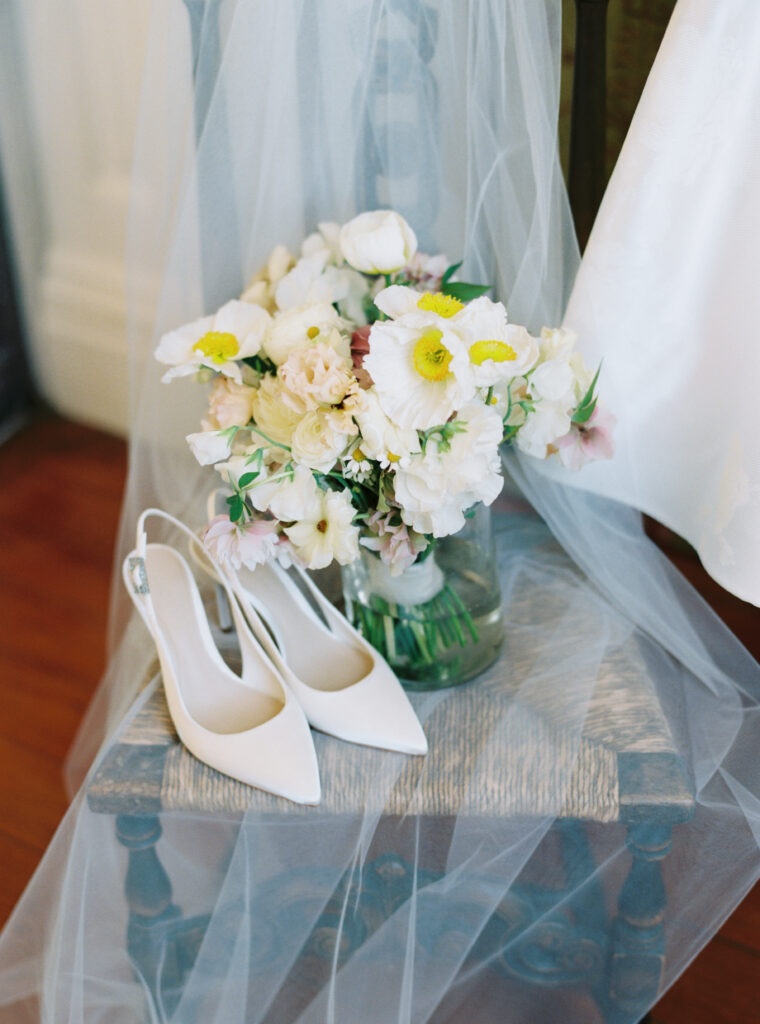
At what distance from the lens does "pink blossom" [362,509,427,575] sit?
2.39 feet

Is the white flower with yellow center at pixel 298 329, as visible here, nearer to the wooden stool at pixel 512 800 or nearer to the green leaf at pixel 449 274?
the green leaf at pixel 449 274

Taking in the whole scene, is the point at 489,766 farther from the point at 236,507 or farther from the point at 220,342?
the point at 220,342

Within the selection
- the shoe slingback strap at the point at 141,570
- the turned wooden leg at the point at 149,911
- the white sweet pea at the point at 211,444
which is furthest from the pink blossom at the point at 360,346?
the turned wooden leg at the point at 149,911

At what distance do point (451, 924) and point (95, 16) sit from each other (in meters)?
1.11

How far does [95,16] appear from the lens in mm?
1281

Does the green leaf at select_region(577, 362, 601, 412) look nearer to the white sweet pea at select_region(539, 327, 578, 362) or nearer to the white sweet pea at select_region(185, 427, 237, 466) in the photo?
the white sweet pea at select_region(539, 327, 578, 362)

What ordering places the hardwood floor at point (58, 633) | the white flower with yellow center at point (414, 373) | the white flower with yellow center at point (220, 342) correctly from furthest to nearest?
the hardwood floor at point (58, 633)
the white flower with yellow center at point (220, 342)
the white flower with yellow center at point (414, 373)

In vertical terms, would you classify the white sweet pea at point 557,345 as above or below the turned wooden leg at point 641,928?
above

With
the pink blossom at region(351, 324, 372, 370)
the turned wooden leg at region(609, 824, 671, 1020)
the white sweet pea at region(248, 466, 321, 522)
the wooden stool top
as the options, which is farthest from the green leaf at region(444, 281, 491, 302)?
the turned wooden leg at region(609, 824, 671, 1020)

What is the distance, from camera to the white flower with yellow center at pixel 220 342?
0.77m

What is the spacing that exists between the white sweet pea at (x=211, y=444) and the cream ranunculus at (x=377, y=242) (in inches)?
6.8

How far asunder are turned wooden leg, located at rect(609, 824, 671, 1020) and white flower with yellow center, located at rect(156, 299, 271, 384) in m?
0.46

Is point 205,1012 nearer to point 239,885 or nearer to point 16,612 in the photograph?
point 239,885

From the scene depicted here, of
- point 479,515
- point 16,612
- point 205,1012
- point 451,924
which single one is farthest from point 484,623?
point 16,612
